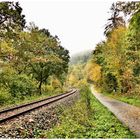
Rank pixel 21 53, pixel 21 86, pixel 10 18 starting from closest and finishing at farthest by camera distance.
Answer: pixel 10 18
pixel 21 53
pixel 21 86

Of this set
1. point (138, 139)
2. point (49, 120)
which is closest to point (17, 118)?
point (49, 120)

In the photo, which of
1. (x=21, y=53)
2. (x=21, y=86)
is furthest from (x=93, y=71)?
(x=21, y=53)

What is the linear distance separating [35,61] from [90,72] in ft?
57.0

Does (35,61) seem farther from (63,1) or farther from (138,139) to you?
(138,139)

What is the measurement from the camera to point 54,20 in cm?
1795

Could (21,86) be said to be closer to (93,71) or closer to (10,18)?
(10,18)

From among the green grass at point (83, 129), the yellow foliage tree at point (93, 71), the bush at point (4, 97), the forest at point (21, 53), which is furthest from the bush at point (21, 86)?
the yellow foliage tree at point (93, 71)

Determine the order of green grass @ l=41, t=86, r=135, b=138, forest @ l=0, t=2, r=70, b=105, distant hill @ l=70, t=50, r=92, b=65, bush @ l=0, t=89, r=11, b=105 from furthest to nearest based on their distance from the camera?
bush @ l=0, t=89, r=11, b=105
forest @ l=0, t=2, r=70, b=105
distant hill @ l=70, t=50, r=92, b=65
green grass @ l=41, t=86, r=135, b=138

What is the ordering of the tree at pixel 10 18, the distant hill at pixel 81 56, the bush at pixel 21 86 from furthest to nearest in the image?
the bush at pixel 21 86 → the tree at pixel 10 18 → the distant hill at pixel 81 56

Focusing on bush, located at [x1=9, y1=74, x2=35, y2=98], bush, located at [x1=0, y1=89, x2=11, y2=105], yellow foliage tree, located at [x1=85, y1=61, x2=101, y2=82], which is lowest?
bush, located at [x1=0, y1=89, x2=11, y2=105]

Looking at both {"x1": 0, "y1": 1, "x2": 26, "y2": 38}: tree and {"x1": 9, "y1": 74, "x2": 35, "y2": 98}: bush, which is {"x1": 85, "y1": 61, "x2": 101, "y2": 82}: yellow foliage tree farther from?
{"x1": 0, "y1": 1, "x2": 26, "y2": 38}: tree

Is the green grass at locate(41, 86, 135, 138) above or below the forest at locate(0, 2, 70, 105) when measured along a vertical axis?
below

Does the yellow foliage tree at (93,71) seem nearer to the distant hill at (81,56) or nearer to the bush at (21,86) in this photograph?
the distant hill at (81,56)

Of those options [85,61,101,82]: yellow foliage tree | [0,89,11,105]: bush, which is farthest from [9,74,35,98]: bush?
[85,61,101,82]: yellow foliage tree
